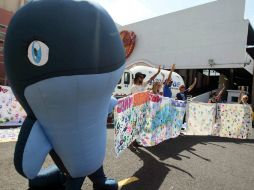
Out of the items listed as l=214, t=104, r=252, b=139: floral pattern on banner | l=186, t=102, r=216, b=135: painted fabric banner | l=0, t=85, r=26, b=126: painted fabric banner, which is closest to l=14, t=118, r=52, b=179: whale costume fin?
l=0, t=85, r=26, b=126: painted fabric banner

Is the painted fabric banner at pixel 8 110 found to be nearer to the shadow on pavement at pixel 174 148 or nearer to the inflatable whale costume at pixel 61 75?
the shadow on pavement at pixel 174 148

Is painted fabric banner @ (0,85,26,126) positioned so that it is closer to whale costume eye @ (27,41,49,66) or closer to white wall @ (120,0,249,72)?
whale costume eye @ (27,41,49,66)

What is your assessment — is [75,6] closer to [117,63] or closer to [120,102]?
[117,63]

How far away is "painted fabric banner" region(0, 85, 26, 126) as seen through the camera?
7.12 meters

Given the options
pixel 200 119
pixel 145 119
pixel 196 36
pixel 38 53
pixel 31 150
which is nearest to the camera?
pixel 38 53

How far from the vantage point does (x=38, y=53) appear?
1.94 m

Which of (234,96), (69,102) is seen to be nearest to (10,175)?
(69,102)

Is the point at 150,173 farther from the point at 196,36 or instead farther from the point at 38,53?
the point at 196,36

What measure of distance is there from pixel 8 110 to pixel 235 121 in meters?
6.76

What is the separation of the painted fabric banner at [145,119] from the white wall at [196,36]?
46.9 ft

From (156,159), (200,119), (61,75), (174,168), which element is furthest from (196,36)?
(61,75)

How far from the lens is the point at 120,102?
3.98 m

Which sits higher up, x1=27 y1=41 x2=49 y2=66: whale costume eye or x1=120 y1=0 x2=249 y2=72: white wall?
x1=120 y1=0 x2=249 y2=72: white wall

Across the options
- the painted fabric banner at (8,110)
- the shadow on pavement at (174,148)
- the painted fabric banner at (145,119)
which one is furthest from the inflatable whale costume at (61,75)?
the painted fabric banner at (8,110)
